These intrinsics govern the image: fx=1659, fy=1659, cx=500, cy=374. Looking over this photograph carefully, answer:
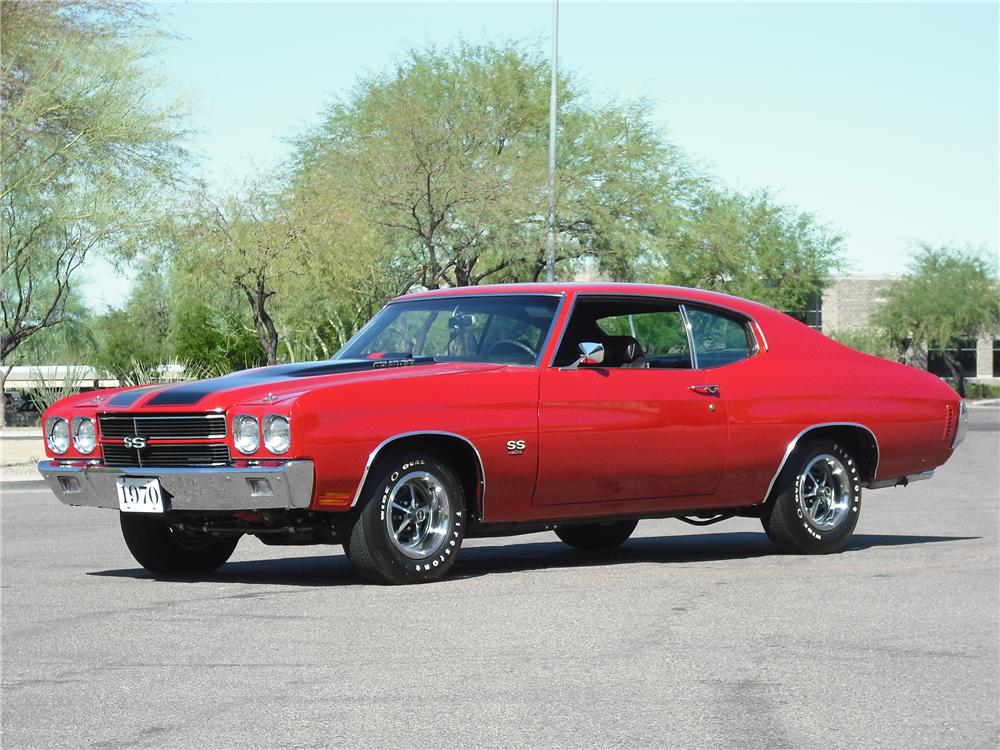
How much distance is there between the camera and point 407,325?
10.4 m

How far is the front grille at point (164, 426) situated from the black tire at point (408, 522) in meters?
0.88

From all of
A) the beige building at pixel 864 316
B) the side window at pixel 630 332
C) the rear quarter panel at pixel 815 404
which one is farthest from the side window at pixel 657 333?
the beige building at pixel 864 316

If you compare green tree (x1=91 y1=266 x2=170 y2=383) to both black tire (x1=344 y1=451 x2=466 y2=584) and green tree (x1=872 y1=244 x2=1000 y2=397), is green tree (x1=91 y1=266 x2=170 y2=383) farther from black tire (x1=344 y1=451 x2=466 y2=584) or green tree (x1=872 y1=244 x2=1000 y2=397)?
black tire (x1=344 y1=451 x2=466 y2=584)

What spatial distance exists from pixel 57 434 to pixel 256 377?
1289mm

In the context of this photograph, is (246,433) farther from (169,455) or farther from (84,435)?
(84,435)

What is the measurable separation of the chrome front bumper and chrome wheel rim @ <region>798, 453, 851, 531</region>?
3.83 metres

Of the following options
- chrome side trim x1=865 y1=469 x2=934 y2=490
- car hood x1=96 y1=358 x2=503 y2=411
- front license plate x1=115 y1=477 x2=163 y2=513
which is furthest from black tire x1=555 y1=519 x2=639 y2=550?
front license plate x1=115 y1=477 x2=163 y2=513

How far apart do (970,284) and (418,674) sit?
76840mm

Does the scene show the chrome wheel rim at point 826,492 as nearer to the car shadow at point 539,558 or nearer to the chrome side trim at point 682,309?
the car shadow at point 539,558

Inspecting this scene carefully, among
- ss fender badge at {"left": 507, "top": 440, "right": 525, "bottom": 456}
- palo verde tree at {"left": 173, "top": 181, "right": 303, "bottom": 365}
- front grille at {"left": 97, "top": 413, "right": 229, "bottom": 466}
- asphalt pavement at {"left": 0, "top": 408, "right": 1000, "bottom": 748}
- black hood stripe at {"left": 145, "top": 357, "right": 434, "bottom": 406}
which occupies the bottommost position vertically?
asphalt pavement at {"left": 0, "top": 408, "right": 1000, "bottom": 748}

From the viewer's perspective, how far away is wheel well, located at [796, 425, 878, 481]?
11078 millimetres

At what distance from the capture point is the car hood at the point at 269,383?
346 inches

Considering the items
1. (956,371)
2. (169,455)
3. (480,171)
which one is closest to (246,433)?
(169,455)

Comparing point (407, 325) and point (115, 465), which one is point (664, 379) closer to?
point (407, 325)
